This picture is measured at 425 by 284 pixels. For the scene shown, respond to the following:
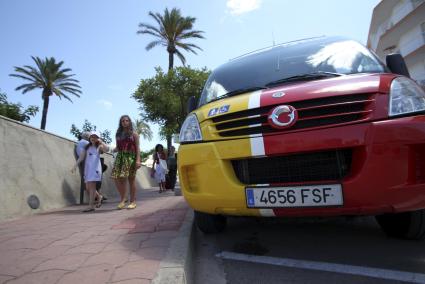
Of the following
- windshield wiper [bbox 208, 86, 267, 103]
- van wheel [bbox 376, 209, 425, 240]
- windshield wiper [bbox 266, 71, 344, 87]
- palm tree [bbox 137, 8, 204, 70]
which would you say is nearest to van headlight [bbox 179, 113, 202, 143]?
windshield wiper [bbox 208, 86, 267, 103]

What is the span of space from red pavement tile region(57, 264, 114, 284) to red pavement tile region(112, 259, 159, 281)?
0.20 feet

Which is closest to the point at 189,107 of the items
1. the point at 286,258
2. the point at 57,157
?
the point at 286,258

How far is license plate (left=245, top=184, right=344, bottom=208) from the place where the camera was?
7.17 feet

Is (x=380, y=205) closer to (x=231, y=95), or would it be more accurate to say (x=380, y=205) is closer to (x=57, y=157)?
(x=231, y=95)

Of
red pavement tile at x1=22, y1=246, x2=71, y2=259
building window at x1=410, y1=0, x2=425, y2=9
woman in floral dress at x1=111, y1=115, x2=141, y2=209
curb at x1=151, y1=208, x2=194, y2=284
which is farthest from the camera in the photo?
building window at x1=410, y1=0, x2=425, y2=9

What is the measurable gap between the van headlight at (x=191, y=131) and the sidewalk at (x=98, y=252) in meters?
0.85

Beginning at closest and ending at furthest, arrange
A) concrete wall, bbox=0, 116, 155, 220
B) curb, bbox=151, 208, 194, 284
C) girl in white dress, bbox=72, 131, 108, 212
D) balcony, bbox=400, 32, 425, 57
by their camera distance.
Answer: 1. curb, bbox=151, 208, 194, 284
2. concrete wall, bbox=0, 116, 155, 220
3. girl in white dress, bbox=72, 131, 108, 212
4. balcony, bbox=400, 32, 425, 57

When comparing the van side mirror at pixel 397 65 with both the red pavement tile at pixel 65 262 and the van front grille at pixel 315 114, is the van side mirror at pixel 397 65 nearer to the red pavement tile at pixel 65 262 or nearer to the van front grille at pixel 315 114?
the van front grille at pixel 315 114

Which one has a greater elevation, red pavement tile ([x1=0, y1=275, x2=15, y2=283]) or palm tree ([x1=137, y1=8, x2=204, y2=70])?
palm tree ([x1=137, y1=8, x2=204, y2=70])

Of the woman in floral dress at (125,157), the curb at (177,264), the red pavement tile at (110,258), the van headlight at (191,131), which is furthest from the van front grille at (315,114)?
the woman in floral dress at (125,157)

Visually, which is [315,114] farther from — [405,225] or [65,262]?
[65,262]

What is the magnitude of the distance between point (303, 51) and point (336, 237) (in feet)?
6.20

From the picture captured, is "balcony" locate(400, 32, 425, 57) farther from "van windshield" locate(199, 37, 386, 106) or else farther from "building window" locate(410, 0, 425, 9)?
"van windshield" locate(199, 37, 386, 106)

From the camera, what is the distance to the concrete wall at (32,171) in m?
5.23
